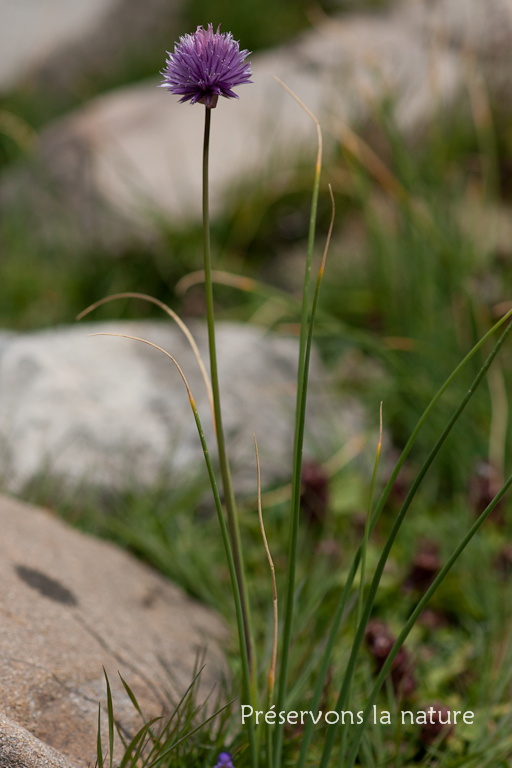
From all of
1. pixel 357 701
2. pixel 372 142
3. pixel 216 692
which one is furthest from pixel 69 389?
pixel 372 142

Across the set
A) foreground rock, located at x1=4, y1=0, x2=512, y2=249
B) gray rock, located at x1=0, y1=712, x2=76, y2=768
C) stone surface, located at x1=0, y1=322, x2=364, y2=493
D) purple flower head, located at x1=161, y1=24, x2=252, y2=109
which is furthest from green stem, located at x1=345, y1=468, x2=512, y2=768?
foreground rock, located at x1=4, y1=0, x2=512, y2=249

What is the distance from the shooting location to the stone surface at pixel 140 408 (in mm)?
1865

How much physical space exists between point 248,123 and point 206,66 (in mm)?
3150

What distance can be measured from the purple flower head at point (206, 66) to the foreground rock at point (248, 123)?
230 centimetres

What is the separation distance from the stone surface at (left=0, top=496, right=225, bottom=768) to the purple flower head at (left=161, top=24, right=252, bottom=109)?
808mm

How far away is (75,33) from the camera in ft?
16.5

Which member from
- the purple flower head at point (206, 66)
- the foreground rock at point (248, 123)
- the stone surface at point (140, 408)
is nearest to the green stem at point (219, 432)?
the purple flower head at point (206, 66)

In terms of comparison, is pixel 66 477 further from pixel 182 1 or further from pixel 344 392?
pixel 182 1

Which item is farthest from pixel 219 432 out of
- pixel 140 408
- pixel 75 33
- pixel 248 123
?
pixel 75 33

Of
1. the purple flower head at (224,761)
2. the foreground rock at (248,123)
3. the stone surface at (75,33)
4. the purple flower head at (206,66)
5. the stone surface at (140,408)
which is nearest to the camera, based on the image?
the purple flower head at (206,66)

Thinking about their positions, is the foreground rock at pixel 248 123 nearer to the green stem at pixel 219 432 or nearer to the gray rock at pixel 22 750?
the green stem at pixel 219 432

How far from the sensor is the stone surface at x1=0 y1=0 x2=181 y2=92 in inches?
195

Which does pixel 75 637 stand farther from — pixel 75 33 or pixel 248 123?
pixel 75 33

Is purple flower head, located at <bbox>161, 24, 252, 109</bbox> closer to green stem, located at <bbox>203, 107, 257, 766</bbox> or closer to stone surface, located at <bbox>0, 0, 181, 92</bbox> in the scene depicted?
green stem, located at <bbox>203, 107, 257, 766</bbox>
